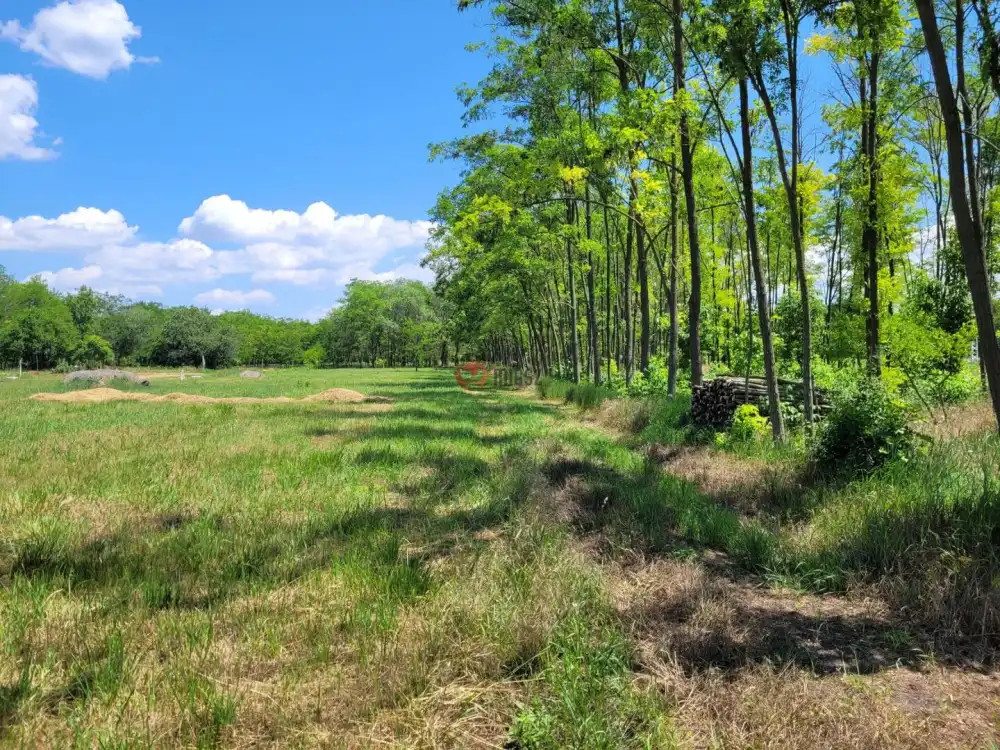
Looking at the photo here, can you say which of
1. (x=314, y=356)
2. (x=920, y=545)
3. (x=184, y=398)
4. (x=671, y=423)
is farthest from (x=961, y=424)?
(x=314, y=356)

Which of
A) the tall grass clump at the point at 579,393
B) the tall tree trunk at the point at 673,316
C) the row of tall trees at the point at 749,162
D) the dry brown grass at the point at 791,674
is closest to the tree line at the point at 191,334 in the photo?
the tall grass clump at the point at 579,393

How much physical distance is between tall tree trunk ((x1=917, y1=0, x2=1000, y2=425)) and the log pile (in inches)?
214

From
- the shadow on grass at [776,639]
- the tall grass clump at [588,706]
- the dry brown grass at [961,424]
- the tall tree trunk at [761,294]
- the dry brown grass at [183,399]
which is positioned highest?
the tall tree trunk at [761,294]

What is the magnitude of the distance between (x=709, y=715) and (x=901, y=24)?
11049 millimetres

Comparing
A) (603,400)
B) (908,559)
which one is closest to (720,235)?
(603,400)

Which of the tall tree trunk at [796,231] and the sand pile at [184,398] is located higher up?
the tall tree trunk at [796,231]

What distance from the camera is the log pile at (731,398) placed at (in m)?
10.7

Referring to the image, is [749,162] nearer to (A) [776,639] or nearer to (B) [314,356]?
(A) [776,639]

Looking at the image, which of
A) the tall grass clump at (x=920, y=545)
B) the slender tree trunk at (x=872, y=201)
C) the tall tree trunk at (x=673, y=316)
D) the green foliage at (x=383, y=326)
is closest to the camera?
the tall grass clump at (x=920, y=545)

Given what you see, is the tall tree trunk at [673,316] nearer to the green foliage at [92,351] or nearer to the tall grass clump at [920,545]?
the tall grass clump at [920,545]

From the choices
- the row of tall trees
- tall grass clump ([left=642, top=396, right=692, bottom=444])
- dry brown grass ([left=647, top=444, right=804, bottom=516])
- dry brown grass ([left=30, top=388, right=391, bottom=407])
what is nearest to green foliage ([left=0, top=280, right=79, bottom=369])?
dry brown grass ([left=30, top=388, right=391, bottom=407])

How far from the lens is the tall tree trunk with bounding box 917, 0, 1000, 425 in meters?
4.79

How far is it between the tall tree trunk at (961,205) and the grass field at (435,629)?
1829mm

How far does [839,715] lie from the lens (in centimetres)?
262
